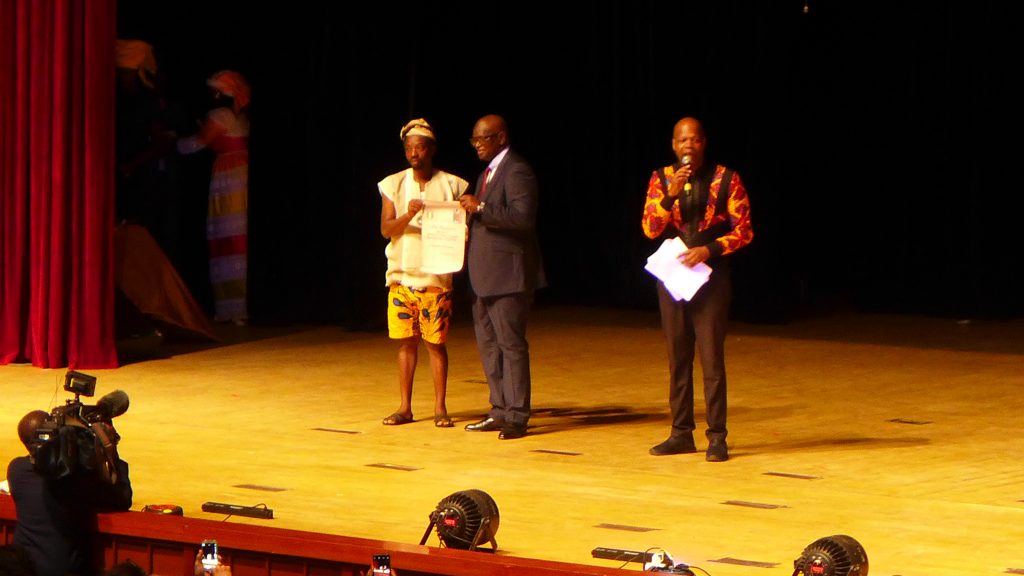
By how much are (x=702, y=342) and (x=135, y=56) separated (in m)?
5.40

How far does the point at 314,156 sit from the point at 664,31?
104 inches

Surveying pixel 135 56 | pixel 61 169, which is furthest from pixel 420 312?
pixel 135 56

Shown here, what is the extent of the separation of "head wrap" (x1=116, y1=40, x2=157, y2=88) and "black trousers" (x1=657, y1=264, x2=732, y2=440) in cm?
514

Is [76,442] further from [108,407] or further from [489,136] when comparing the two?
[489,136]

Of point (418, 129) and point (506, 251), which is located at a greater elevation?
point (418, 129)

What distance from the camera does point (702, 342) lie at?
806 centimetres

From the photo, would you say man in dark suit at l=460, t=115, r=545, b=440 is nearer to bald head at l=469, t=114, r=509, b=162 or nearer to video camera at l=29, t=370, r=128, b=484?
bald head at l=469, t=114, r=509, b=162

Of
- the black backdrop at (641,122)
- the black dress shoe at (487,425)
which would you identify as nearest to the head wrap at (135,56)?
the black backdrop at (641,122)

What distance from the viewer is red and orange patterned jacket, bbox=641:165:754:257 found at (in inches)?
314

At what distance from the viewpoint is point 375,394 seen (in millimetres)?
9961

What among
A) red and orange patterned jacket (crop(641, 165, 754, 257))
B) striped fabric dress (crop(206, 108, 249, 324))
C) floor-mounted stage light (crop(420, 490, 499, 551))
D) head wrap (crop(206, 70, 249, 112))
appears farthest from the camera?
striped fabric dress (crop(206, 108, 249, 324))

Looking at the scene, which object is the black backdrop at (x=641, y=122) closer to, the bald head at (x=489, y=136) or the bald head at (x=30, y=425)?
the bald head at (x=489, y=136)

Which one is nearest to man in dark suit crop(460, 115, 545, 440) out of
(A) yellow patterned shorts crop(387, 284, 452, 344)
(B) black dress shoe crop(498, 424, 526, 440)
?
(B) black dress shoe crop(498, 424, 526, 440)

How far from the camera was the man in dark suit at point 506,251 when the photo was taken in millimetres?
8562
